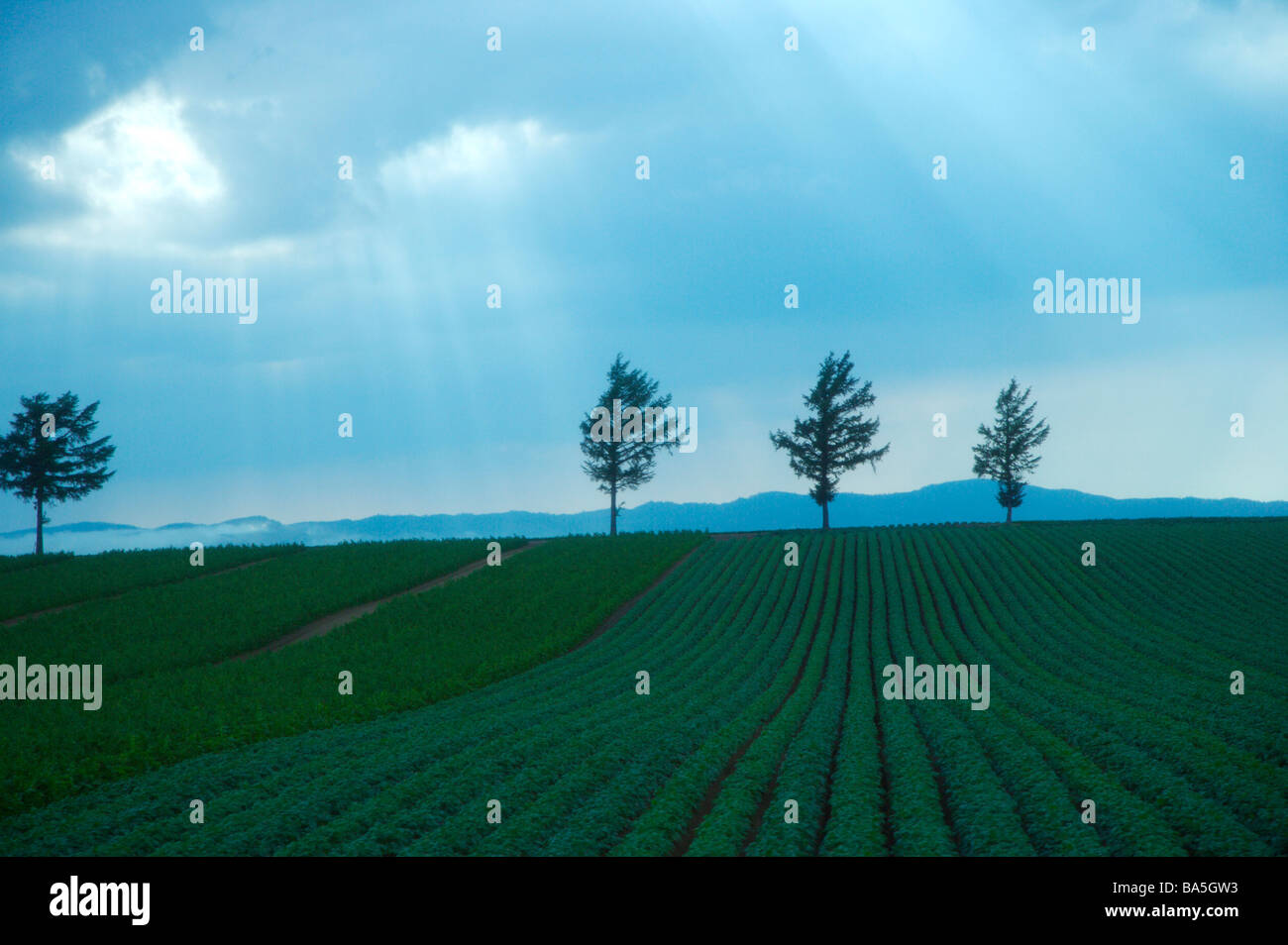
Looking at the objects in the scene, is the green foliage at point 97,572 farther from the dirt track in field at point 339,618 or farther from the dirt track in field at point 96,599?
the dirt track in field at point 339,618

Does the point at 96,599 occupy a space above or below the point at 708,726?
above

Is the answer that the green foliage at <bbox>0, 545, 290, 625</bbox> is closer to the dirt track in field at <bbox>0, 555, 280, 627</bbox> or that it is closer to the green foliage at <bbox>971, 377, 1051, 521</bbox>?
the dirt track in field at <bbox>0, 555, 280, 627</bbox>

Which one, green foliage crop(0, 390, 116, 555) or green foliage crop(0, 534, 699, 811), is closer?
green foliage crop(0, 534, 699, 811)

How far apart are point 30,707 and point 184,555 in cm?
3450

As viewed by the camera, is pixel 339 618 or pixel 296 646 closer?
pixel 296 646

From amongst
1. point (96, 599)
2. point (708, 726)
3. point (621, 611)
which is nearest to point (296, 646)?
point (621, 611)

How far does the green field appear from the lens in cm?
1095

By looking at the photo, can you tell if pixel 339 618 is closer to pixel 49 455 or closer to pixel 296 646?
pixel 296 646

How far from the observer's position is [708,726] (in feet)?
59.2

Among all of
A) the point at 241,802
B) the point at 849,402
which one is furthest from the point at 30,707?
the point at 849,402

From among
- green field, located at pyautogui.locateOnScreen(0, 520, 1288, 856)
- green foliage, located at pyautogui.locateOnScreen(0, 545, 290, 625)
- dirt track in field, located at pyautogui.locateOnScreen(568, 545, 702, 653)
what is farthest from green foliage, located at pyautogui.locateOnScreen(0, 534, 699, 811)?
green foliage, located at pyautogui.locateOnScreen(0, 545, 290, 625)

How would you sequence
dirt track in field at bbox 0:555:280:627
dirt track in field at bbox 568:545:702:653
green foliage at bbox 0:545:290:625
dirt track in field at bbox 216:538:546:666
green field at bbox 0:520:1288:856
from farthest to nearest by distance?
green foliage at bbox 0:545:290:625, dirt track in field at bbox 0:555:280:627, dirt track in field at bbox 568:545:702:653, dirt track in field at bbox 216:538:546:666, green field at bbox 0:520:1288:856

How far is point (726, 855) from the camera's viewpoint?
9.66 m

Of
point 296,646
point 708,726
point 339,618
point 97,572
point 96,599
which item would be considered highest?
point 97,572
